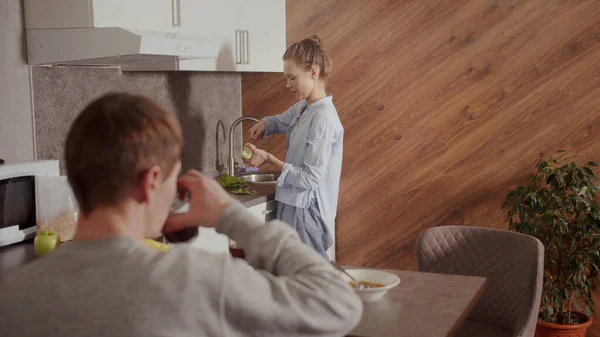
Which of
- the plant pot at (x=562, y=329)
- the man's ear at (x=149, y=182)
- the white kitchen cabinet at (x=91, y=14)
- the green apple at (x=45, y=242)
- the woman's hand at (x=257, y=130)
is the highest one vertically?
the white kitchen cabinet at (x=91, y=14)

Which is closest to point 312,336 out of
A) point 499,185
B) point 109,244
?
point 109,244

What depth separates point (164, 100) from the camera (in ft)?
11.6

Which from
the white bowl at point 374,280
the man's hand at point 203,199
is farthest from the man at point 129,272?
the white bowl at point 374,280

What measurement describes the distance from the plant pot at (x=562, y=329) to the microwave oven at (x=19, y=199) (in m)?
2.46

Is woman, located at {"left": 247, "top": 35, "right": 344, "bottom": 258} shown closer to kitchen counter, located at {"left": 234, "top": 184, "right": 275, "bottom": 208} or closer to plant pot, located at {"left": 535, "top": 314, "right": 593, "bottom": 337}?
kitchen counter, located at {"left": 234, "top": 184, "right": 275, "bottom": 208}

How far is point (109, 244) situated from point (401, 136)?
123 inches

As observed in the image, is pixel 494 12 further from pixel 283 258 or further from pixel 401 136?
pixel 283 258

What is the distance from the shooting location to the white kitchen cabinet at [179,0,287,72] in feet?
10.4

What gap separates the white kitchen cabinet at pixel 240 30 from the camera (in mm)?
3166

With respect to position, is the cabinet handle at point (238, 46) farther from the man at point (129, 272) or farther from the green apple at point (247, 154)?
the man at point (129, 272)

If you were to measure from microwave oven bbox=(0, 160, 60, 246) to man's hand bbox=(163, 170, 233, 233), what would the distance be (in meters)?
1.37

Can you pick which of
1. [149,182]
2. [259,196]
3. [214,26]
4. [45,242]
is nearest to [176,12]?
[214,26]

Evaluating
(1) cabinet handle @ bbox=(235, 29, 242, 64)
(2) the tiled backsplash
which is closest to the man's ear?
(2) the tiled backsplash

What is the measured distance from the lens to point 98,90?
9.85 feet
